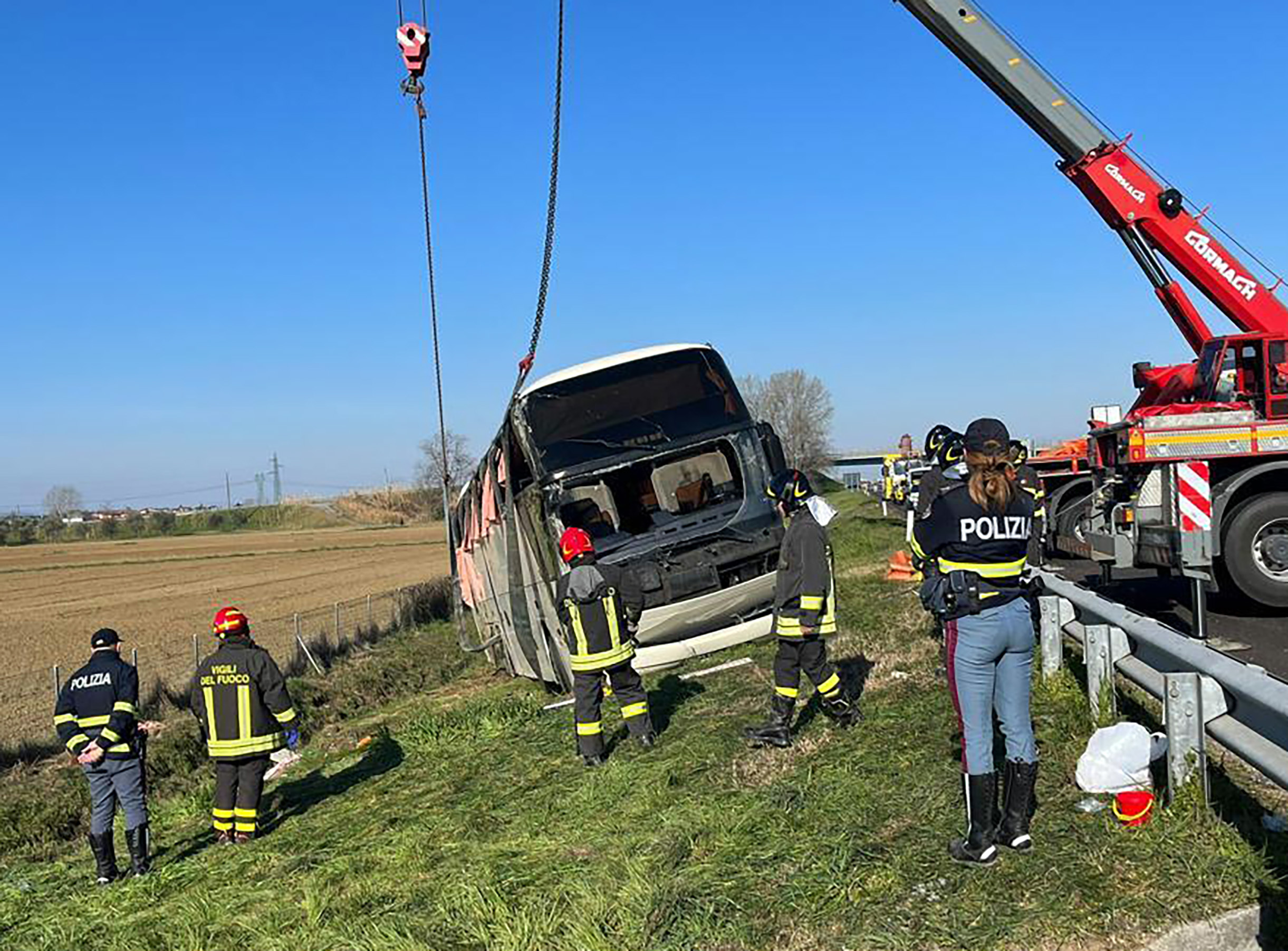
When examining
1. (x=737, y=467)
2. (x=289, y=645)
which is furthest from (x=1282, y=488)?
(x=289, y=645)

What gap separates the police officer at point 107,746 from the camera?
22.5 ft

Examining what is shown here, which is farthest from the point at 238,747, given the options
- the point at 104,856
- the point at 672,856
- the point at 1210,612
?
the point at 1210,612

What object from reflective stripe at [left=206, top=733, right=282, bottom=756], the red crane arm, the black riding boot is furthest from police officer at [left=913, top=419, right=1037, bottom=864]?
the red crane arm

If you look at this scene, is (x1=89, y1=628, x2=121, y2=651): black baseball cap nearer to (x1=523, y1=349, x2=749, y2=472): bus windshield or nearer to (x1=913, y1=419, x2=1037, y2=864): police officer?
(x1=523, y1=349, x2=749, y2=472): bus windshield

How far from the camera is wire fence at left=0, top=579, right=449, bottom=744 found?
14.3 metres

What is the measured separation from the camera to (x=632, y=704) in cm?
795

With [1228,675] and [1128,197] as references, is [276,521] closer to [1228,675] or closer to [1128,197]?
[1128,197]

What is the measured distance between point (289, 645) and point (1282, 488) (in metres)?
16.3

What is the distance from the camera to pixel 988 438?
15.0 ft

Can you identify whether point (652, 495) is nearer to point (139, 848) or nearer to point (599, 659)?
point (599, 659)

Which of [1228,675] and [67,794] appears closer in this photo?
[1228,675]

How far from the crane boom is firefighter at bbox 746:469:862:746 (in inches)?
315

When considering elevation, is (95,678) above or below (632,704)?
above

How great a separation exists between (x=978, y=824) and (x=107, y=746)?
525 cm
